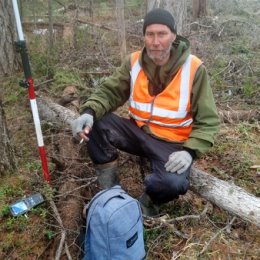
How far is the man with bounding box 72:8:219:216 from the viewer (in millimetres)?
2979

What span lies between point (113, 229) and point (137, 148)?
3.70 ft

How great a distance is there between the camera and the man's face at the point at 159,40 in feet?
10.1

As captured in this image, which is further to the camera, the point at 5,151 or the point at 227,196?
the point at 5,151

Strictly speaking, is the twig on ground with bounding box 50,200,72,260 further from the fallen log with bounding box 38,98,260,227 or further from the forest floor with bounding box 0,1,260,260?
the fallen log with bounding box 38,98,260,227

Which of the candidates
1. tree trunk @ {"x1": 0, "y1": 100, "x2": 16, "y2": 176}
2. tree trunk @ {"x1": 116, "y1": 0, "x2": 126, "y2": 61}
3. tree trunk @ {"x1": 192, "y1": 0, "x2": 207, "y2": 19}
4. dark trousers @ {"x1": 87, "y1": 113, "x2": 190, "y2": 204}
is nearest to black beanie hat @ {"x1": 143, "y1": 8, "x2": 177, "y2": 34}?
dark trousers @ {"x1": 87, "y1": 113, "x2": 190, "y2": 204}

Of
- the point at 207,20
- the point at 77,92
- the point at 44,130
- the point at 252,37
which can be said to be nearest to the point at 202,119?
the point at 44,130

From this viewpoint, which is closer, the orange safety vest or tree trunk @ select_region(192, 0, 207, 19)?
the orange safety vest

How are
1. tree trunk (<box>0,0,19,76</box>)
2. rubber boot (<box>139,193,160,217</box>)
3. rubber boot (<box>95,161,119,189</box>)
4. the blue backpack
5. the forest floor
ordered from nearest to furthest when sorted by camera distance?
the blue backpack
the forest floor
rubber boot (<box>139,193,160,217</box>)
rubber boot (<box>95,161,119,189</box>)
tree trunk (<box>0,0,19,76</box>)

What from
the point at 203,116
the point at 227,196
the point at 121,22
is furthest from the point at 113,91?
the point at 121,22

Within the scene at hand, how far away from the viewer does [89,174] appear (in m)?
3.63

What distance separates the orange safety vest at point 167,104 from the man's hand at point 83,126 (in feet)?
1.58

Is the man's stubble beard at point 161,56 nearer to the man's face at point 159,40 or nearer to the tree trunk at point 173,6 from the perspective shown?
the man's face at point 159,40

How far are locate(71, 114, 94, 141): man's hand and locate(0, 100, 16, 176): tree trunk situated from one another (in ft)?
2.08

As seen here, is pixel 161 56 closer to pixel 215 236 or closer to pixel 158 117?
pixel 158 117
